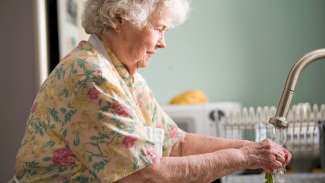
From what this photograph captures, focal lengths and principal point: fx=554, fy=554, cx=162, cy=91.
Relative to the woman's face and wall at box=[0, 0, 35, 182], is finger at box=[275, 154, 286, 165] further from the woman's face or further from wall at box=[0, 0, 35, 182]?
wall at box=[0, 0, 35, 182]

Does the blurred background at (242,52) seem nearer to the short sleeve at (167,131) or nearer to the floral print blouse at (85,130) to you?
the short sleeve at (167,131)

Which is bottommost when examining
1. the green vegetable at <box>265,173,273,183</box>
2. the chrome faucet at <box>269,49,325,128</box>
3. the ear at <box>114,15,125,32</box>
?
the green vegetable at <box>265,173,273,183</box>

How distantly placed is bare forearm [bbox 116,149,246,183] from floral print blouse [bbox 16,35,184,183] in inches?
1.0

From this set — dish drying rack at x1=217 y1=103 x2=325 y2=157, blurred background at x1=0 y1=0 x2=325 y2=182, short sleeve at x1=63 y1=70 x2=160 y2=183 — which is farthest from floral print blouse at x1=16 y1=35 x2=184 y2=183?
blurred background at x1=0 y1=0 x2=325 y2=182

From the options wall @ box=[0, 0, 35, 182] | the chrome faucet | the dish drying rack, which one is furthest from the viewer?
wall @ box=[0, 0, 35, 182]

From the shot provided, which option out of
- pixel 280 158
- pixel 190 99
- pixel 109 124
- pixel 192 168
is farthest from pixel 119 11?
pixel 190 99

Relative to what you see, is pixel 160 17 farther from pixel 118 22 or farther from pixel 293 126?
pixel 293 126

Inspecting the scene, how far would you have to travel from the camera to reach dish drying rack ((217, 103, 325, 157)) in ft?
5.95

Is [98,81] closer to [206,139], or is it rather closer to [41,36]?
[206,139]

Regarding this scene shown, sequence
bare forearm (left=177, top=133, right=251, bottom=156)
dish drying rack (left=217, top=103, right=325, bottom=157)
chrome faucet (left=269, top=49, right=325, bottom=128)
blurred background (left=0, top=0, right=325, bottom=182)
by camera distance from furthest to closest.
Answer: blurred background (left=0, top=0, right=325, bottom=182), dish drying rack (left=217, top=103, right=325, bottom=157), bare forearm (left=177, top=133, right=251, bottom=156), chrome faucet (left=269, top=49, right=325, bottom=128)

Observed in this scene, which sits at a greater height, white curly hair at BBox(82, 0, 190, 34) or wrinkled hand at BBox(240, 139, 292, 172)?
white curly hair at BBox(82, 0, 190, 34)

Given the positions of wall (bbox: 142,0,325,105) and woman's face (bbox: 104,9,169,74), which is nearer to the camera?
woman's face (bbox: 104,9,169,74)

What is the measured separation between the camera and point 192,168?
122 centimetres

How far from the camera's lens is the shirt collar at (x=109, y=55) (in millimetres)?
1308
